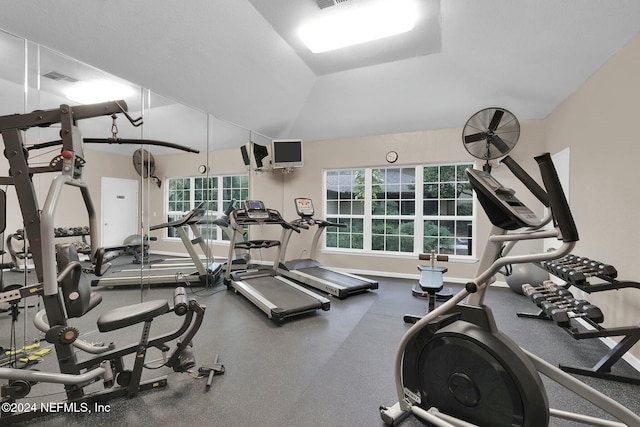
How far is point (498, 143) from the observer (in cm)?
312

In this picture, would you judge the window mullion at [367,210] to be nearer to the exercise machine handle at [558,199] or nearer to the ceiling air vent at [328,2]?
the ceiling air vent at [328,2]

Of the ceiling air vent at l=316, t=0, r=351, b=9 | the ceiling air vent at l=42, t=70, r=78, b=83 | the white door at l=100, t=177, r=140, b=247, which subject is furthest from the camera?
the white door at l=100, t=177, r=140, b=247

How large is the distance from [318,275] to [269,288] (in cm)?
99

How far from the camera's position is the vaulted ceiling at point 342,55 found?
3.01 meters

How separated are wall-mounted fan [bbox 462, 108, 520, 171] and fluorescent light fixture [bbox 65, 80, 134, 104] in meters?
4.42

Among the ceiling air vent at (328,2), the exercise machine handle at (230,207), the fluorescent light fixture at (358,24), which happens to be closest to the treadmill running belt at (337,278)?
the exercise machine handle at (230,207)

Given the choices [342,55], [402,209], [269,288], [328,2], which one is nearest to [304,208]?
[269,288]

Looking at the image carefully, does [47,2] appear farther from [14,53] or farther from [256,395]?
[256,395]

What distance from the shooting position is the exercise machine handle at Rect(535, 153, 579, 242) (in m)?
1.18

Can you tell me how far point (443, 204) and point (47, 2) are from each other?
5.92 meters

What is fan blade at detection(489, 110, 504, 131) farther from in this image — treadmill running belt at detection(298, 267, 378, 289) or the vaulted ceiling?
treadmill running belt at detection(298, 267, 378, 289)

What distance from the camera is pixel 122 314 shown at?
195cm

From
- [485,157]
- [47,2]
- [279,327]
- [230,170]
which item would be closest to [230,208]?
[230,170]

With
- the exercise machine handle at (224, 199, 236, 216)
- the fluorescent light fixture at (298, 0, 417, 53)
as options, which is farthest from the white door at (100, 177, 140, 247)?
the fluorescent light fixture at (298, 0, 417, 53)
